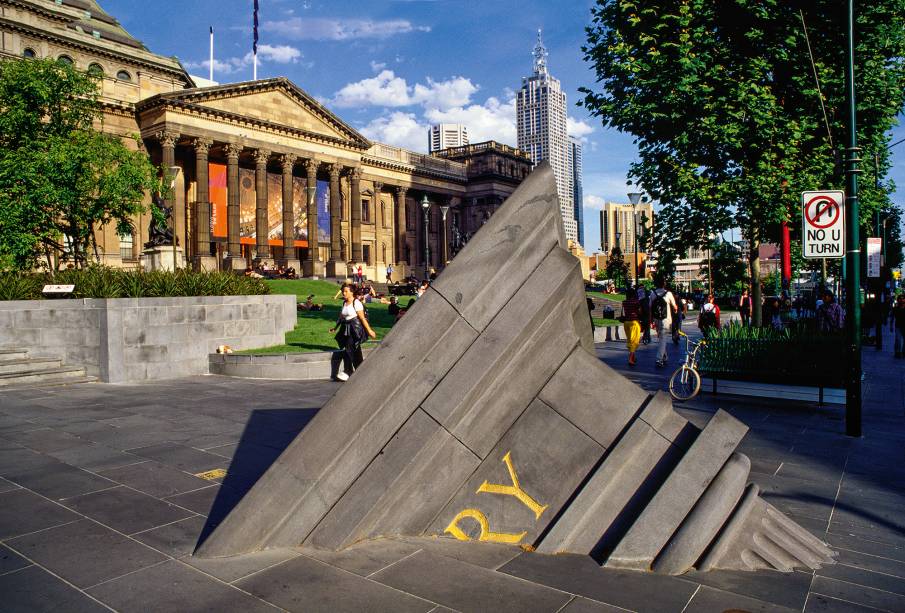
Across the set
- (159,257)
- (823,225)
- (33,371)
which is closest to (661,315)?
(823,225)

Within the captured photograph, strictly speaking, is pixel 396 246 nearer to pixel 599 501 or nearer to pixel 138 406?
pixel 138 406

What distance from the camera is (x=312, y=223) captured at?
51000mm

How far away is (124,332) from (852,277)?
44.3ft

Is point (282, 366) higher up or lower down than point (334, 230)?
lower down

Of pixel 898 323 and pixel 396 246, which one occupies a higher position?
pixel 396 246

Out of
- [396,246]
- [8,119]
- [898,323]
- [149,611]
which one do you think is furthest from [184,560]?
[396,246]

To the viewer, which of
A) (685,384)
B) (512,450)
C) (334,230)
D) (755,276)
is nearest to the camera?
(512,450)

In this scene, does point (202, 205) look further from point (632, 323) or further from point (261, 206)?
point (632, 323)

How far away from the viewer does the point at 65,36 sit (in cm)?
4216

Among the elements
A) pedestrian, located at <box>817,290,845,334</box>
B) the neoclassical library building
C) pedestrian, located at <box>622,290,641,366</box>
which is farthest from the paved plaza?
the neoclassical library building

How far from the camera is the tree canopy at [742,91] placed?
12164mm

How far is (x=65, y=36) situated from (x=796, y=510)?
53.4 m

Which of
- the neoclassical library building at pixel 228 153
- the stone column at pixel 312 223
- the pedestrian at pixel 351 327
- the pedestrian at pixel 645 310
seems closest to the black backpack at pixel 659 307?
the pedestrian at pixel 645 310

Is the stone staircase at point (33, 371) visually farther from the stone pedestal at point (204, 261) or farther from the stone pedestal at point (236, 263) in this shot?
the stone pedestal at point (236, 263)
